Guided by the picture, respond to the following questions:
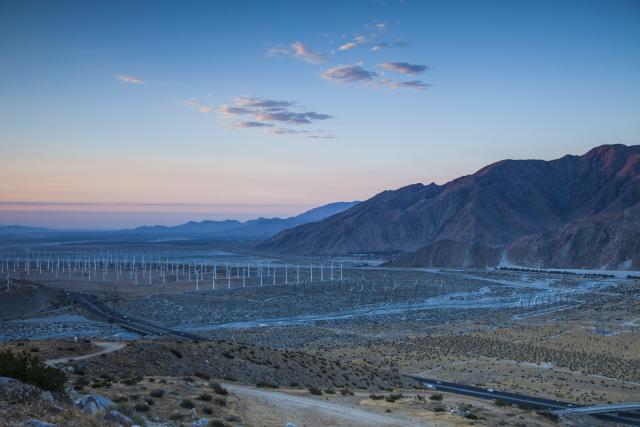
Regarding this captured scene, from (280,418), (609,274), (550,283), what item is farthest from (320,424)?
(609,274)

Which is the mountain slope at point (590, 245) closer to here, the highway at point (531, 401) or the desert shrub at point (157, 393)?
the highway at point (531, 401)

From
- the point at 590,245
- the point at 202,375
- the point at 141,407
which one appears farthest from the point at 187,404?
the point at 590,245

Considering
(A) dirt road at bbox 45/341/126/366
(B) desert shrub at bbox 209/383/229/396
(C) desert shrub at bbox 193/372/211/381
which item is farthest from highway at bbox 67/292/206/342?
(B) desert shrub at bbox 209/383/229/396

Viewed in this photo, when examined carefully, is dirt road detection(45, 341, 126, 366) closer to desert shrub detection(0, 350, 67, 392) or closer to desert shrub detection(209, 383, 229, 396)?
desert shrub detection(209, 383, 229, 396)

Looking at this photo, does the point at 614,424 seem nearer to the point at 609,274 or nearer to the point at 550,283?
the point at 550,283

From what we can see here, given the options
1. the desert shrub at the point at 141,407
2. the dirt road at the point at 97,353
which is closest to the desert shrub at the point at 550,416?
the desert shrub at the point at 141,407
